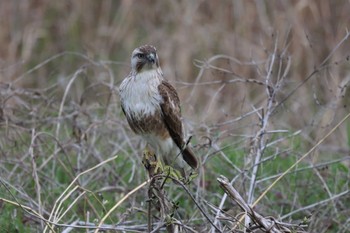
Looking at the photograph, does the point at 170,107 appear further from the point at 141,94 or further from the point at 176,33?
the point at 176,33

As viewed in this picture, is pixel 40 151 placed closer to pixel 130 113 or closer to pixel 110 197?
pixel 110 197

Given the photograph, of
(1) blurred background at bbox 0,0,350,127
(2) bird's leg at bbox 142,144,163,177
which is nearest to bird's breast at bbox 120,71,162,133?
(2) bird's leg at bbox 142,144,163,177

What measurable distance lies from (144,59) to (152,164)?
2.10 feet

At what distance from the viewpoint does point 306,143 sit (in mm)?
7152

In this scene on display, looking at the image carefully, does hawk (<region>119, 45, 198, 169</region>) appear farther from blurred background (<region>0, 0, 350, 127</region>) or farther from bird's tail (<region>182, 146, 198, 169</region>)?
blurred background (<region>0, 0, 350, 127</region>)

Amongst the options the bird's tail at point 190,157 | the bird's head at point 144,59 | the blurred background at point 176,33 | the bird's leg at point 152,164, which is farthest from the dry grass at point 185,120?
the bird's head at point 144,59

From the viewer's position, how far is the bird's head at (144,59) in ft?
16.6

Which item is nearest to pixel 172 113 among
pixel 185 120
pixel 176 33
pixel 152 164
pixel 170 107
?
pixel 170 107

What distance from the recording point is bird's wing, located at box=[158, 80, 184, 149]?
5.06 meters

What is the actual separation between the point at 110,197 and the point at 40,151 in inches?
22.0

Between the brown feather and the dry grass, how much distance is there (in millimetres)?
298

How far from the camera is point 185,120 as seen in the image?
630cm

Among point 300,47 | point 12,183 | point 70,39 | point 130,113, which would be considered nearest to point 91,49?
point 70,39

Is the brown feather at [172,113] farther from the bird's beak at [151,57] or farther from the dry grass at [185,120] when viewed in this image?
the dry grass at [185,120]
